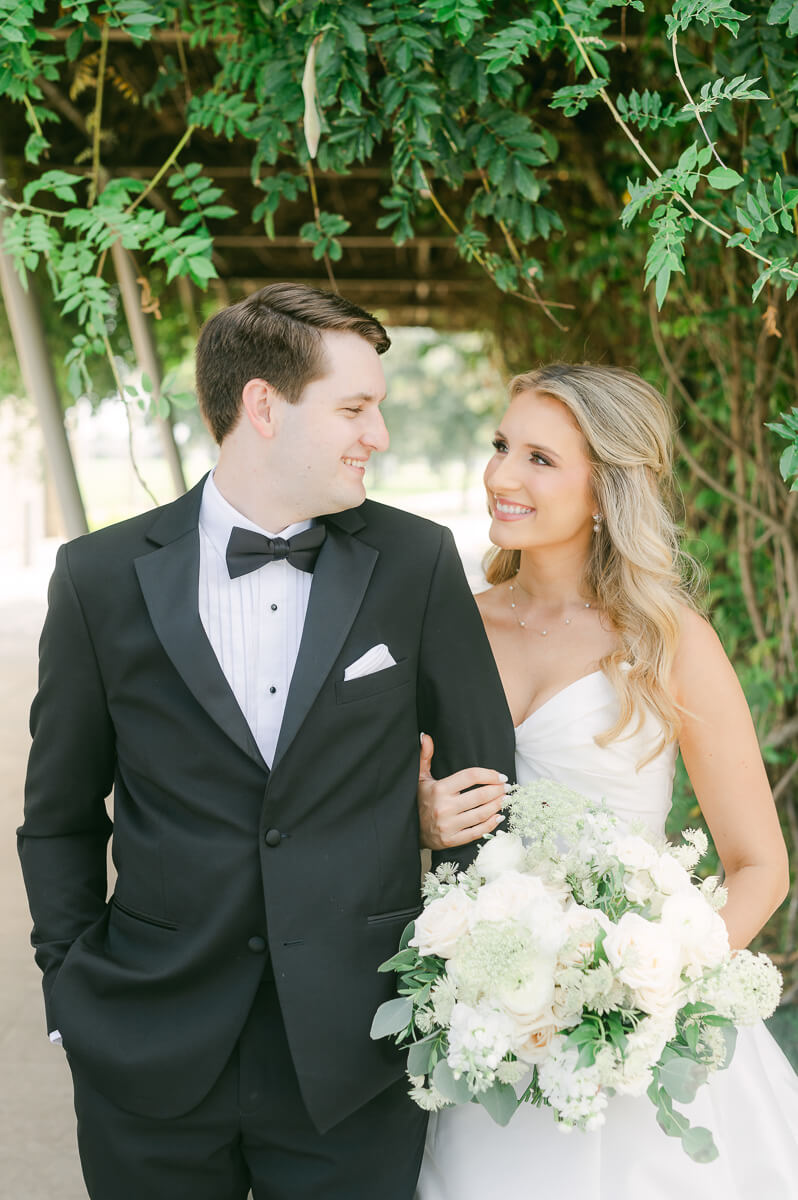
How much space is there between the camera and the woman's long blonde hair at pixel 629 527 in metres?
2.18

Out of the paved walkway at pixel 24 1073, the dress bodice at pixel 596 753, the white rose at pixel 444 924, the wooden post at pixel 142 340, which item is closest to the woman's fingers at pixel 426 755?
the dress bodice at pixel 596 753

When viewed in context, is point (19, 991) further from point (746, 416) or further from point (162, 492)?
point (162, 492)

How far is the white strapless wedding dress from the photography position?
1.77 meters

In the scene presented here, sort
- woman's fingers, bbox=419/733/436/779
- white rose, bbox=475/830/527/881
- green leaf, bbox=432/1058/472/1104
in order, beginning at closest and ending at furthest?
green leaf, bbox=432/1058/472/1104, white rose, bbox=475/830/527/881, woman's fingers, bbox=419/733/436/779

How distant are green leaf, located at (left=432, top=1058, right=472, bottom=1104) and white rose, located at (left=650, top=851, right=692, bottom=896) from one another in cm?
39

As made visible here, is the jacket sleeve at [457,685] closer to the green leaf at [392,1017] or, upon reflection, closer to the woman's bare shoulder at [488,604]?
the green leaf at [392,1017]

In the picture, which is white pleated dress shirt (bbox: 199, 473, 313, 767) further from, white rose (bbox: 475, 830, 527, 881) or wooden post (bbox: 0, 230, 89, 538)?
wooden post (bbox: 0, 230, 89, 538)

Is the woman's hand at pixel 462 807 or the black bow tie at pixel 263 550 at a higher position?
the black bow tie at pixel 263 550

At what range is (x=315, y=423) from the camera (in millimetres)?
1705

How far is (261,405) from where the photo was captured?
175cm

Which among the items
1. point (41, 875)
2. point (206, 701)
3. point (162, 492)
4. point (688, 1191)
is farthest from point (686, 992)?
point (162, 492)

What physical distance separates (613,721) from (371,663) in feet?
2.46

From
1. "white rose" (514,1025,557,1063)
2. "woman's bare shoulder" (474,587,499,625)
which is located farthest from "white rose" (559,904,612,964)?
"woman's bare shoulder" (474,587,499,625)

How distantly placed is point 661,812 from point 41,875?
129cm
